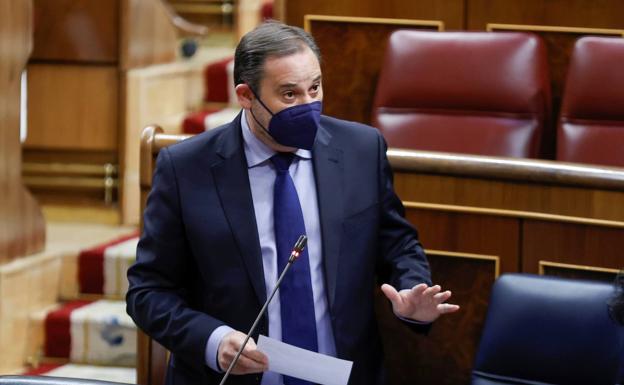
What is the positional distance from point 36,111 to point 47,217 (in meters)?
0.15

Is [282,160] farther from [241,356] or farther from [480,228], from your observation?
[480,228]

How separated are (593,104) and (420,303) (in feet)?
1.76

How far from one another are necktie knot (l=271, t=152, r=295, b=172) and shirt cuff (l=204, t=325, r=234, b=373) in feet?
0.37

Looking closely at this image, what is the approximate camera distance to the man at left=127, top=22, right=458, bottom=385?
2.38 ft

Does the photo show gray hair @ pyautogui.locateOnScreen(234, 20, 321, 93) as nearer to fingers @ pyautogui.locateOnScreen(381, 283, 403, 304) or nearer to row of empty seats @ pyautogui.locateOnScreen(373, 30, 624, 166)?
fingers @ pyautogui.locateOnScreen(381, 283, 403, 304)

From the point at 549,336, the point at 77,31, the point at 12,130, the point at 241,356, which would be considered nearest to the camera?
the point at 241,356

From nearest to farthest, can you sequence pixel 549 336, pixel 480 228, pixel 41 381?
pixel 41 381
pixel 549 336
pixel 480 228

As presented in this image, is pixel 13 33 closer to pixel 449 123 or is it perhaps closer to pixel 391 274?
pixel 449 123

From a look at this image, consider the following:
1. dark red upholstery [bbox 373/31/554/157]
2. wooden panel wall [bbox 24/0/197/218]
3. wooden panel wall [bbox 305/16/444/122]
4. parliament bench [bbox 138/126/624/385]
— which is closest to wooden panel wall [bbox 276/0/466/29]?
wooden panel wall [bbox 305/16/444/122]

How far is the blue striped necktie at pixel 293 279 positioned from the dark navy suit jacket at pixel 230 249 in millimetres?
14

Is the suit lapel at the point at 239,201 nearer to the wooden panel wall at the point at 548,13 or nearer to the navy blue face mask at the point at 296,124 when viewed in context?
the navy blue face mask at the point at 296,124

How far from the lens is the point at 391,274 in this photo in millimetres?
778

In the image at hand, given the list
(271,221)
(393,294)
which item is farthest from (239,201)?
(393,294)

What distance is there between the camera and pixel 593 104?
116 centimetres
